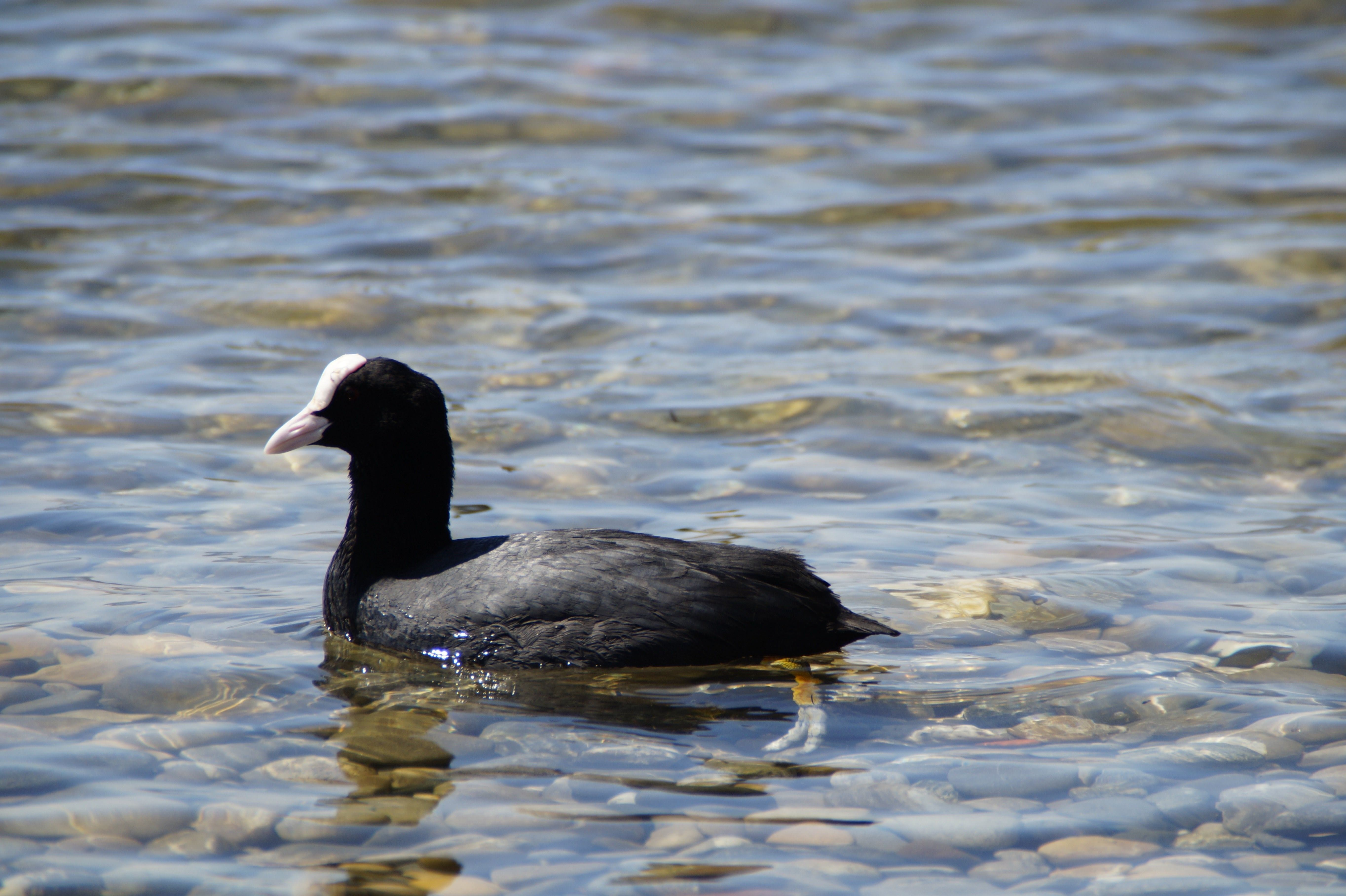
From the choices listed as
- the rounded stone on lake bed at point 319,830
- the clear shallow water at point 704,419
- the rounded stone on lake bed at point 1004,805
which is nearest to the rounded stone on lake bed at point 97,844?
the clear shallow water at point 704,419

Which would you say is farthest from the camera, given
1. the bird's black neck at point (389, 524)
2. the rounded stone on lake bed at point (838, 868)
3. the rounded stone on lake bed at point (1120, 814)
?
the bird's black neck at point (389, 524)

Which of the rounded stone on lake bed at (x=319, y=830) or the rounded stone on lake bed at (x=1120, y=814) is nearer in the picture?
the rounded stone on lake bed at (x=319, y=830)

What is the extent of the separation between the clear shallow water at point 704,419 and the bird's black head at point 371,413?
707 mm

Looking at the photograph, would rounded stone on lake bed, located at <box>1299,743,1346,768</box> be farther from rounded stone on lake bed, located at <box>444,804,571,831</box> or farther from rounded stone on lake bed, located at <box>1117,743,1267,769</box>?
rounded stone on lake bed, located at <box>444,804,571,831</box>

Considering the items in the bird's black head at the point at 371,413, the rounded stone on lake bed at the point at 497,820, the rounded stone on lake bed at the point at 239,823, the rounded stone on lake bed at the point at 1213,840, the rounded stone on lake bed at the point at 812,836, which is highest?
the bird's black head at the point at 371,413

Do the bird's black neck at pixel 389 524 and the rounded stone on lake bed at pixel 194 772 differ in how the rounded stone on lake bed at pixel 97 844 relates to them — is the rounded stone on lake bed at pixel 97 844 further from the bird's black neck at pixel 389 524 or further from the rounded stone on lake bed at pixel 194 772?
the bird's black neck at pixel 389 524

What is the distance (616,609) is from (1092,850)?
1.70 m

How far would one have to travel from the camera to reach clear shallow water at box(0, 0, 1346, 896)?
3.84 metres

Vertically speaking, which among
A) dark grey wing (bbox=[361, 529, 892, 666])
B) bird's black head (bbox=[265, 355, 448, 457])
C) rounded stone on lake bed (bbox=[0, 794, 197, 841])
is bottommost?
rounded stone on lake bed (bbox=[0, 794, 197, 841])

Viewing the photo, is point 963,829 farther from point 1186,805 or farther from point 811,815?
point 1186,805

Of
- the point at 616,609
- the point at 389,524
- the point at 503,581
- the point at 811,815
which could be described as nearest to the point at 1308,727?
the point at 811,815

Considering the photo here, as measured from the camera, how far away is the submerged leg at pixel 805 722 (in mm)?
4199

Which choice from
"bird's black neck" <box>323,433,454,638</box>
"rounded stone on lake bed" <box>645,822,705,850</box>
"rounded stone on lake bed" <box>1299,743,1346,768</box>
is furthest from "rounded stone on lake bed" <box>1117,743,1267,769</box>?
"bird's black neck" <box>323,433,454,638</box>

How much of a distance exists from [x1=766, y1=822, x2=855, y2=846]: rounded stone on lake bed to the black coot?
3.26 ft
